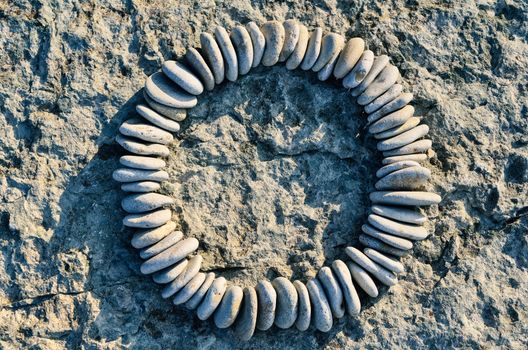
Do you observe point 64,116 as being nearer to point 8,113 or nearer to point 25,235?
point 8,113

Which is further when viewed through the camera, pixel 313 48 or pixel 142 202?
pixel 313 48

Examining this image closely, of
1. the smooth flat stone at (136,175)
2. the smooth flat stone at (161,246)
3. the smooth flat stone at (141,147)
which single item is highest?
the smooth flat stone at (141,147)

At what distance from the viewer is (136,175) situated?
2293mm

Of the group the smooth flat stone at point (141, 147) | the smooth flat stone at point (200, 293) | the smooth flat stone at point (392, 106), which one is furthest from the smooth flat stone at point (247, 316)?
the smooth flat stone at point (392, 106)

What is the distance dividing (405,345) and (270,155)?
91 centimetres

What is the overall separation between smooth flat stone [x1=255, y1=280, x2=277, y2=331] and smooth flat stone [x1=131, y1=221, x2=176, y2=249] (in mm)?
413

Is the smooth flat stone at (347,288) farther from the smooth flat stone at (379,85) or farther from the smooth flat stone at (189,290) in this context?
the smooth flat stone at (379,85)

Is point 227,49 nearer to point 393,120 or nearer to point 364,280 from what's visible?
point 393,120

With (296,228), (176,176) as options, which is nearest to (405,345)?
(296,228)

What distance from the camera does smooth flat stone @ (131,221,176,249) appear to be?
7.50 ft

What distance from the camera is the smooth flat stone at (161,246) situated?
2.29m

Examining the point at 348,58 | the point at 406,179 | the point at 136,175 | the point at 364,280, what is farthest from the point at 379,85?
the point at 136,175

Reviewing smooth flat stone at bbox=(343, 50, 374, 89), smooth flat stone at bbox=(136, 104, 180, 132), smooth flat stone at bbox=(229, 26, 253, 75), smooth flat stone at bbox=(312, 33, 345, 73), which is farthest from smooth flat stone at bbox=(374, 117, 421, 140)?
smooth flat stone at bbox=(136, 104, 180, 132)

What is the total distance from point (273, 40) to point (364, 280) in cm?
97
